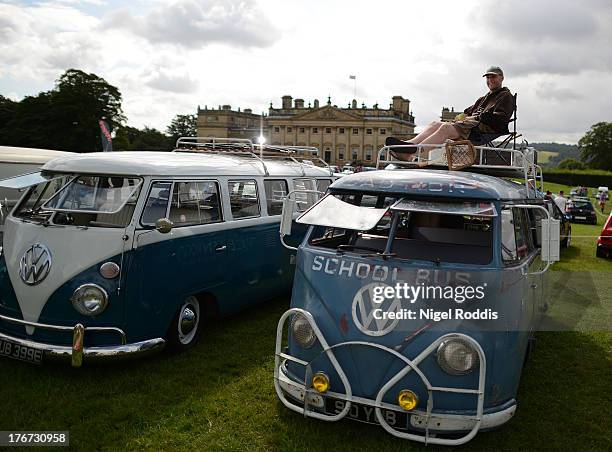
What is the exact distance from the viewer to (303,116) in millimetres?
129000

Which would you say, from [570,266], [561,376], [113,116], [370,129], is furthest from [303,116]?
[561,376]

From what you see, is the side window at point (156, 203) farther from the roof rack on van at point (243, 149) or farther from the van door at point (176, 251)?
the roof rack on van at point (243, 149)

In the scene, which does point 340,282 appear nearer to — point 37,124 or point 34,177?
point 34,177

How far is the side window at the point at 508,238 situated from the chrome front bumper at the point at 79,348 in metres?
3.77

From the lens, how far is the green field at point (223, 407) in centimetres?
482

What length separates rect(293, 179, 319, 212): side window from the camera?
Answer: 953cm

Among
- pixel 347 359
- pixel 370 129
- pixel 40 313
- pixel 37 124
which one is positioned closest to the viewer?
pixel 347 359

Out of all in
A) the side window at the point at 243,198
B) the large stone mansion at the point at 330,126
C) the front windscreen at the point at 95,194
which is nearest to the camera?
the front windscreen at the point at 95,194

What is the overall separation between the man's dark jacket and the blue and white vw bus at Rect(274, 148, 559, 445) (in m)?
2.27

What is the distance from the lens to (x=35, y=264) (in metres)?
5.85

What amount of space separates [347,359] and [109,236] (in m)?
2.91

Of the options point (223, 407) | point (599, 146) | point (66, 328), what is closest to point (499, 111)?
point (223, 407)

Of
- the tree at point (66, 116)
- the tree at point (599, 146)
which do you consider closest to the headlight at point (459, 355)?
the tree at point (66, 116)

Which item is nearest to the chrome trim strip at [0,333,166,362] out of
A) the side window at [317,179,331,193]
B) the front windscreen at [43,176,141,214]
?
the front windscreen at [43,176,141,214]
